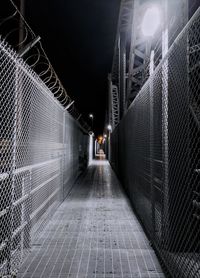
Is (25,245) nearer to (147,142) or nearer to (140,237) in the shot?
(140,237)

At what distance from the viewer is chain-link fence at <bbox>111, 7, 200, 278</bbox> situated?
3.18 meters

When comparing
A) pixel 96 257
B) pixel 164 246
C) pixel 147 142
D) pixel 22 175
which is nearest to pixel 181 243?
pixel 164 246

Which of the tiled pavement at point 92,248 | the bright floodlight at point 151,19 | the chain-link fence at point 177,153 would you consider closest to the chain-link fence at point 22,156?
the tiled pavement at point 92,248

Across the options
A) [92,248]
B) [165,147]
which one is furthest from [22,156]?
[165,147]

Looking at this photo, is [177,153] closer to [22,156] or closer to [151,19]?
[22,156]

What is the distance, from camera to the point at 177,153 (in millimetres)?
3574

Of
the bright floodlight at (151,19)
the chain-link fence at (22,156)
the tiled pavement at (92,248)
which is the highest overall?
the bright floodlight at (151,19)

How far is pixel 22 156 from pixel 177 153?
79.0 inches

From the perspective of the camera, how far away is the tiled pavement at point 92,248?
136 inches

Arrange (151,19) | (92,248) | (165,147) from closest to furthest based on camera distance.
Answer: (165,147)
(92,248)
(151,19)

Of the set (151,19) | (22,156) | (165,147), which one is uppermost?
(151,19)

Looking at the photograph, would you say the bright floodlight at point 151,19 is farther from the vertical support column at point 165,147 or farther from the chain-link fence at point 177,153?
the vertical support column at point 165,147

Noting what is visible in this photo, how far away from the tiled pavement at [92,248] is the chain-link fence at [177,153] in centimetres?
33

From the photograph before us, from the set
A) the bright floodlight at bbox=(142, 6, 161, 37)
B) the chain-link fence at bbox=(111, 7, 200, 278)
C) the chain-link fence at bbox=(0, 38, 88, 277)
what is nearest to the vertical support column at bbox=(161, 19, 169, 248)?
the chain-link fence at bbox=(111, 7, 200, 278)
